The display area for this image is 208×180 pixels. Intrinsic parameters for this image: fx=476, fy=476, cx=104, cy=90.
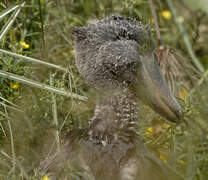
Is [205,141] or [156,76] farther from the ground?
[156,76]

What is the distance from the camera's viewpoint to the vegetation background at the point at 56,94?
91.7 inches

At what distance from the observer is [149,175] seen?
2.27 m

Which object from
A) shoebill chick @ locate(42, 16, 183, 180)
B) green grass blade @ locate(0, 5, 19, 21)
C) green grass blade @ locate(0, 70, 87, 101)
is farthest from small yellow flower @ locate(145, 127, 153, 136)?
green grass blade @ locate(0, 5, 19, 21)

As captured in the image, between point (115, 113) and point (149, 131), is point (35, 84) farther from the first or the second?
point (149, 131)

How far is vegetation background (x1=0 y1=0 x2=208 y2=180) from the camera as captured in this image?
7.64 ft

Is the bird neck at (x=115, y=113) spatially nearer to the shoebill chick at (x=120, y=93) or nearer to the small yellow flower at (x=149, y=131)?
the shoebill chick at (x=120, y=93)

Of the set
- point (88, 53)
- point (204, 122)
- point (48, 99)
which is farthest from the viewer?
point (204, 122)

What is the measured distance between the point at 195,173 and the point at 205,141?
1.07 feet

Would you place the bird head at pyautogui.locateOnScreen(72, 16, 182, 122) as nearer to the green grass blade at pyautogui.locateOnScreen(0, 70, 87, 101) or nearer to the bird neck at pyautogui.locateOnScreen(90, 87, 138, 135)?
the bird neck at pyautogui.locateOnScreen(90, 87, 138, 135)

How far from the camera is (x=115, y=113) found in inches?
95.0

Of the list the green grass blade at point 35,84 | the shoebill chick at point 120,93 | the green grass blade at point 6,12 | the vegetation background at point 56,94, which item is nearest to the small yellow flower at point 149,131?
the vegetation background at point 56,94

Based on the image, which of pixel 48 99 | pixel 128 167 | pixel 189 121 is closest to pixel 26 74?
pixel 48 99

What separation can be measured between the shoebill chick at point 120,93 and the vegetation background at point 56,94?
4.5 inches

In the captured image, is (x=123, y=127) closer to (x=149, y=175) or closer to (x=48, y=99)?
(x=149, y=175)
